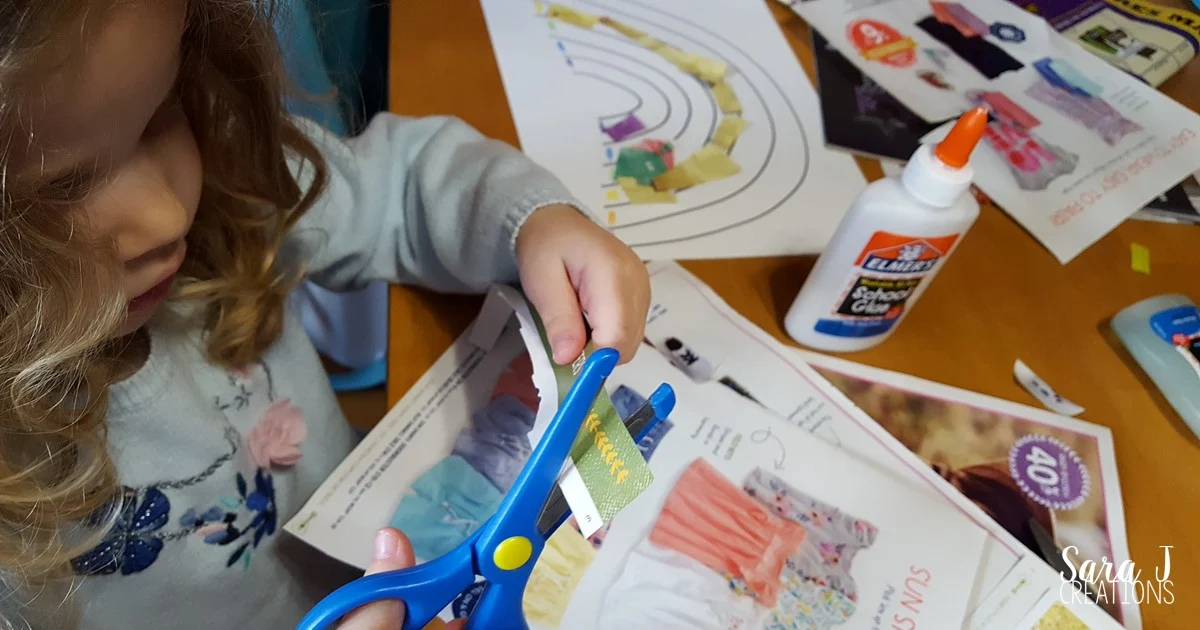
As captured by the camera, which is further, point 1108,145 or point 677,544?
point 1108,145

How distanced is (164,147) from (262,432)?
0.71ft

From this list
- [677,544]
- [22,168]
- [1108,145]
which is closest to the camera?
[22,168]

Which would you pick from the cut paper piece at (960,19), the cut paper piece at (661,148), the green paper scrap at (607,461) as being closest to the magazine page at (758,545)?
the green paper scrap at (607,461)

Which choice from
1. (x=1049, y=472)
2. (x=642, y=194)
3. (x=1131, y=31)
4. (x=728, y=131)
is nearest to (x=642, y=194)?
(x=642, y=194)

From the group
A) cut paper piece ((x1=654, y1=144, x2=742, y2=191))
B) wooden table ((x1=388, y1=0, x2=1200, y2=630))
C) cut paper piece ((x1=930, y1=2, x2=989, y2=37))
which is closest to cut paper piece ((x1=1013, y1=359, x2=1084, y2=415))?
wooden table ((x1=388, y1=0, x2=1200, y2=630))

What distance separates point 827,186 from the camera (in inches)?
24.3

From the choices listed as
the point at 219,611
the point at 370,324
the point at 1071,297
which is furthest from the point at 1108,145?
the point at 219,611

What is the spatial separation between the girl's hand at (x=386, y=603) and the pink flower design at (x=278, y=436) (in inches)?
8.7

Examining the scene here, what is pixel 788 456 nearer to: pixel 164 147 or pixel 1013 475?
pixel 1013 475

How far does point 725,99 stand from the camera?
670mm

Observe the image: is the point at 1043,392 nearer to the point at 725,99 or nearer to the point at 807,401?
the point at 807,401

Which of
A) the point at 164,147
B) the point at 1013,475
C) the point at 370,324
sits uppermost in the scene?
the point at 164,147

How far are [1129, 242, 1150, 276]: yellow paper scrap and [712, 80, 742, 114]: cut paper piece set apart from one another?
308 mm

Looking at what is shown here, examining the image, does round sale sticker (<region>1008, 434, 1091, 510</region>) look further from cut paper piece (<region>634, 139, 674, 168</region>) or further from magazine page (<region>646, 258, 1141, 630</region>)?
cut paper piece (<region>634, 139, 674, 168</region>)
